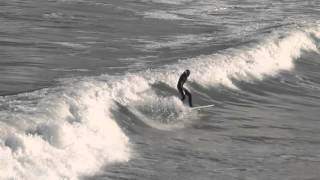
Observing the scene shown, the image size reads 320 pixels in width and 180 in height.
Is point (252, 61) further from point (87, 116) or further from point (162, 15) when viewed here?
point (162, 15)

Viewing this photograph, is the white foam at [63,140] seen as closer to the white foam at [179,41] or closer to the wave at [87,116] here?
the wave at [87,116]

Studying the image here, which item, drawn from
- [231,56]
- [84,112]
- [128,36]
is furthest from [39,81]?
[128,36]

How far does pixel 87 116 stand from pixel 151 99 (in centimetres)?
381

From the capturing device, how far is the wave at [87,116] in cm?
1201

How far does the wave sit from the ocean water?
0.03 metres

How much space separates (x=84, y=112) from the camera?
15.1 metres

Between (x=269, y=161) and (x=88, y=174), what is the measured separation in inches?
145

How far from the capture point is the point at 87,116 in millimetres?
15008

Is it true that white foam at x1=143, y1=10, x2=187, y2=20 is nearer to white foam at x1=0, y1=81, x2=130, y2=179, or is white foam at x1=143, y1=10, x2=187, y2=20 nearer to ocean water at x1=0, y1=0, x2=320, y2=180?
ocean water at x1=0, y1=0, x2=320, y2=180

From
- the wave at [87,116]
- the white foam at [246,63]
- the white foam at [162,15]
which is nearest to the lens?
the wave at [87,116]

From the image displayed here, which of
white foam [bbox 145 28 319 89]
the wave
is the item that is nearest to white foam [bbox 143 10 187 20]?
white foam [bbox 145 28 319 89]

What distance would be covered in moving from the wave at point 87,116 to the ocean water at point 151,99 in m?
0.03

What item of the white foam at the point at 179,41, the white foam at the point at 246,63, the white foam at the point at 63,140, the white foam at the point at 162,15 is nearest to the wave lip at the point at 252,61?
the white foam at the point at 246,63

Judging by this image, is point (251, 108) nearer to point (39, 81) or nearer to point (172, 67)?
point (172, 67)
